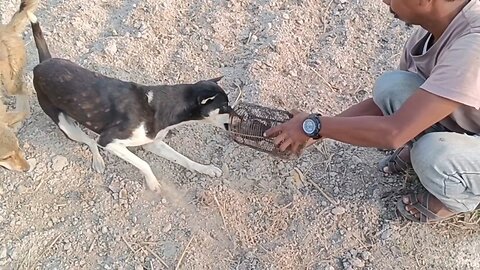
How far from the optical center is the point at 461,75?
255cm

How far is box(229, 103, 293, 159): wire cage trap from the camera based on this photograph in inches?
135

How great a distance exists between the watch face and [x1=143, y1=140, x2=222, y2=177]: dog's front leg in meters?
1.05

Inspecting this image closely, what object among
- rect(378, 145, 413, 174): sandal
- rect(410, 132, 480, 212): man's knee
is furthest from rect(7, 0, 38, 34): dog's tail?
rect(410, 132, 480, 212): man's knee

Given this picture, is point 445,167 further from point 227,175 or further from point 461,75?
point 227,175

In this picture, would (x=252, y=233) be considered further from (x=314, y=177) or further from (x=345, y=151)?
(x=345, y=151)

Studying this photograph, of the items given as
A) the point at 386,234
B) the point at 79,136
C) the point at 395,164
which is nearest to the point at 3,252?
the point at 79,136

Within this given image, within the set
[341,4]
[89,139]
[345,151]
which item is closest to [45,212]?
[89,139]

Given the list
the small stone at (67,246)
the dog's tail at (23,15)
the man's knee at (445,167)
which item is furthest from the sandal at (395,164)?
the dog's tail at (23,15)

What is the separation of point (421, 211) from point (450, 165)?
50 centimetres

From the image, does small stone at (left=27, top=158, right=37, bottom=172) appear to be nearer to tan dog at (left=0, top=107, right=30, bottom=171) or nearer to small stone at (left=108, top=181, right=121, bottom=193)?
tan dog at (left=0, top=107, right=30, bottom=171)

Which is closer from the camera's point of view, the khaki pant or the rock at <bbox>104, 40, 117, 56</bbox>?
the khaki pant

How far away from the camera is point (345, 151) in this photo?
3881 millimetres

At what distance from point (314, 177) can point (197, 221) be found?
31.6 inches

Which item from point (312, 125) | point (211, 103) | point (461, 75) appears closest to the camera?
point (461, 75)
